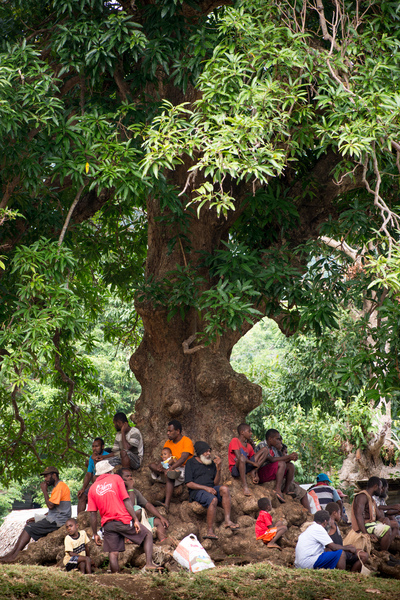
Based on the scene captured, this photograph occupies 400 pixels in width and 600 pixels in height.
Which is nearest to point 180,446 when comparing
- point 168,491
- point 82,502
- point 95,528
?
point 168,491

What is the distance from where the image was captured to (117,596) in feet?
19.2

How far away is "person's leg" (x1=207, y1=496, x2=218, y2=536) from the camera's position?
7.71m

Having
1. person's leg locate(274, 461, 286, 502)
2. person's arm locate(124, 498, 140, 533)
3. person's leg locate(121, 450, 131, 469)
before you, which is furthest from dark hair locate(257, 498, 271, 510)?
person's leg locate(121, 450, 131, 469)

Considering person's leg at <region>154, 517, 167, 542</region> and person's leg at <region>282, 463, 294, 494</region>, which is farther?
person's leg at <region>282, 463, 294, 494</region>

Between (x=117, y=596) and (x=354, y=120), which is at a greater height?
(x=354, y=120)

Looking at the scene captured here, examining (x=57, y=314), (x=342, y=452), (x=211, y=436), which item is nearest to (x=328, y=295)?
(x=211, y=436)

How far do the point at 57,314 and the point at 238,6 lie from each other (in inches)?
148

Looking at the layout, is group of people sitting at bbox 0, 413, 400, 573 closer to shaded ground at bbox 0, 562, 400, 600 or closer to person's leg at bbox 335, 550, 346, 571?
person's leg at bbox 335, 550, 346, 571

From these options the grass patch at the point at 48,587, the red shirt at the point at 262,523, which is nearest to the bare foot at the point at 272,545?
the red shirt at the point at 262,523

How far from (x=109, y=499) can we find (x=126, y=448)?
72.4 inches

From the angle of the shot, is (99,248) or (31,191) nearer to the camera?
(31,191)

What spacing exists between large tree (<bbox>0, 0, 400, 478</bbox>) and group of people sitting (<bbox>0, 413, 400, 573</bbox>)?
23.7 inches

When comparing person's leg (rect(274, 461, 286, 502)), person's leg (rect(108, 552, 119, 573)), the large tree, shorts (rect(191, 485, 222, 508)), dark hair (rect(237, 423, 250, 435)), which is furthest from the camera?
person's leg (rect(274, 461, 286, 502))

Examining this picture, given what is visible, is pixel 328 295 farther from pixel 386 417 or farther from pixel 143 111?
pixel 386 417
